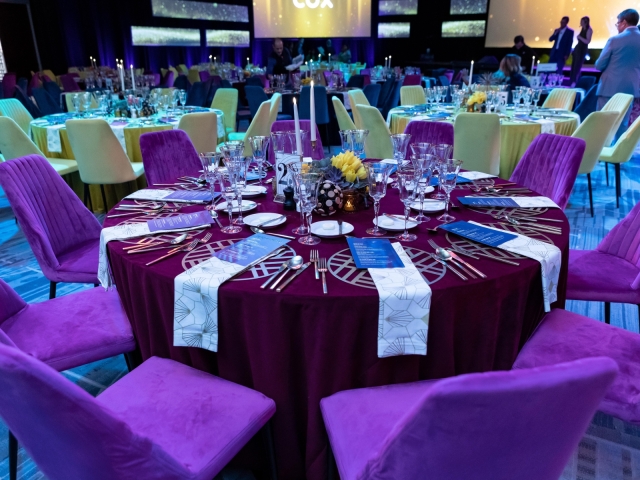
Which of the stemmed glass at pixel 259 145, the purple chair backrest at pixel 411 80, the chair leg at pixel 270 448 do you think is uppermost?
the purple chair backrest at pixel 411 80

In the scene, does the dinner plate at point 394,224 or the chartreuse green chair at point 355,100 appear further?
the chartreuse green chair at point 355,100

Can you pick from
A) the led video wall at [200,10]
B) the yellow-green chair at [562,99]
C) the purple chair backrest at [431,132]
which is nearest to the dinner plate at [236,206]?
the purple chair backrest at [431,132]

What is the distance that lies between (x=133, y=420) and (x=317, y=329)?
51 centimetres

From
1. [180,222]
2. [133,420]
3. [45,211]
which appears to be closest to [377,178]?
[180,222]

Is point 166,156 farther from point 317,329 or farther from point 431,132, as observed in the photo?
point 317,329

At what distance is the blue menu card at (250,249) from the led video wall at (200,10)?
11.8 m

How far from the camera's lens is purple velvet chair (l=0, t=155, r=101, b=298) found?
75.7 inches

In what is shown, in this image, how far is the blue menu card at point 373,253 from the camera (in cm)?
130

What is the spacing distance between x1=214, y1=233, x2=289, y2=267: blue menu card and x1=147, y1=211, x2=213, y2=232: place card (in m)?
0.24

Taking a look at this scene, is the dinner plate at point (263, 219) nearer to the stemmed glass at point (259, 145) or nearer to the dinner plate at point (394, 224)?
the dinner plate at point (394, 224)

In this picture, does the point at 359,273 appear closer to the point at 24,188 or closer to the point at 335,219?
the point at 335,219

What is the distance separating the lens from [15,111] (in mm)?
4734

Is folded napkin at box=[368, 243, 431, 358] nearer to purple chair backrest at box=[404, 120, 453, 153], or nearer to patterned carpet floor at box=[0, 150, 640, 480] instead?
patterned carpet floor at box=[0, 150, 640, 480]

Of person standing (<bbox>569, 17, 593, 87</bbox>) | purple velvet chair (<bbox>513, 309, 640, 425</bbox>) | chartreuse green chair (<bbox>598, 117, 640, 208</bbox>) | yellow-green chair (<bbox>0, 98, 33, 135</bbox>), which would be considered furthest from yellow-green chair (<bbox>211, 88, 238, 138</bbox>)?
person standing (<bbox>569, 17, 593, 87</bbox>)
